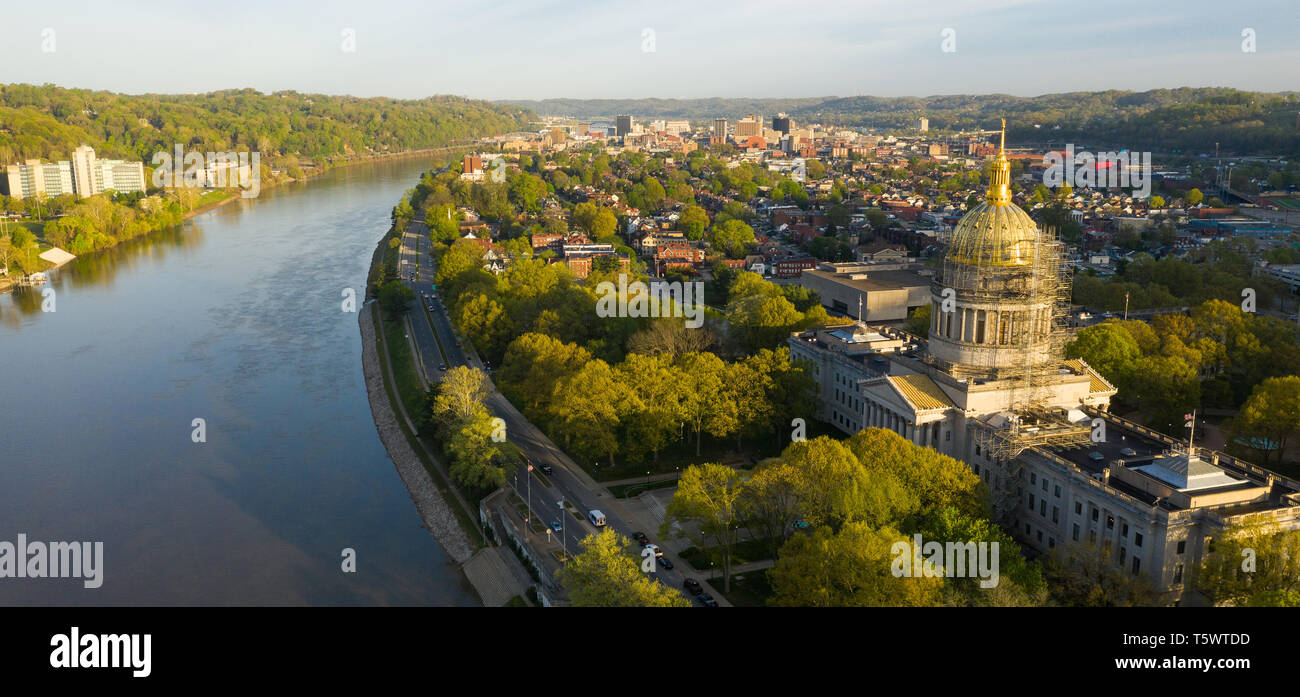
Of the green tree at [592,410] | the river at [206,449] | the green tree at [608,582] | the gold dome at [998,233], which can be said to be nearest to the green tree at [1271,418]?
the gold dome at [998,233]

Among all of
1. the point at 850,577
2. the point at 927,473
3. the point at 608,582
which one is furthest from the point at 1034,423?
the point at 608,582

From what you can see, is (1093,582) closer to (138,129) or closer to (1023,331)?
(1023,331)

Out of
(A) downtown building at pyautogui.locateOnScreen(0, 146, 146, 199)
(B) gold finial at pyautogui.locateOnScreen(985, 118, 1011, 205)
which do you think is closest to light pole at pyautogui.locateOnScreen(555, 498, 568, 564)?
(B) gold finial at pyautogui.locateOnScreen(985, 118, 1011, 205)

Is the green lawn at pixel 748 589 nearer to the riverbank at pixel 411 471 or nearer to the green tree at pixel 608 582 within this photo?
the green tree at pixel 608 582

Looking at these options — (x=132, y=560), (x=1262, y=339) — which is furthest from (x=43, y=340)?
(x=1262, y=339)

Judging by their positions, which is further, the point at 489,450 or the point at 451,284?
the point at 451,284

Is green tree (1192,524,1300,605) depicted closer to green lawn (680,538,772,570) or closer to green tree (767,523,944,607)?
green tree (767,523,944,607)
